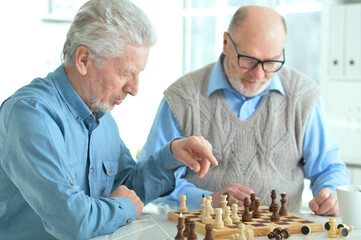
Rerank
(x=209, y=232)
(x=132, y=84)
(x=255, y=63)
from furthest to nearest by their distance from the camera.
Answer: (x=255, y=63)
(x=132, y=84)
(x=209, y=232)

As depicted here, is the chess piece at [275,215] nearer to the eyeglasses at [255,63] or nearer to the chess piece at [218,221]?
the chess piece at [218,221]

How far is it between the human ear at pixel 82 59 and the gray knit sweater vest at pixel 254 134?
30.5 inches

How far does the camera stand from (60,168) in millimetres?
1507

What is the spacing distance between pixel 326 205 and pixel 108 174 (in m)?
0.85

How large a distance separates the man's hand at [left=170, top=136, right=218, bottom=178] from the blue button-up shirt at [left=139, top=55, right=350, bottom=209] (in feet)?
1.70

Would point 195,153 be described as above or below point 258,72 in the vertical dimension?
below

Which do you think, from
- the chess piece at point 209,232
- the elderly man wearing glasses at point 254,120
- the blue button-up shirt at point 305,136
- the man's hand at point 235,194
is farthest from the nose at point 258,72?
the chess piece at point 209,232

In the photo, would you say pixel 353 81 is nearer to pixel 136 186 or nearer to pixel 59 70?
pixel 136 186

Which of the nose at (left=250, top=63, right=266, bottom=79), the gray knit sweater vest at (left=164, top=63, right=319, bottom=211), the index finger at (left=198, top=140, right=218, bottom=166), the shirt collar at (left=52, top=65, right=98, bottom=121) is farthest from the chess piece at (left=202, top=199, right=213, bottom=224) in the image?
the nose at (left=250, top=63, right=266, bottom=79)

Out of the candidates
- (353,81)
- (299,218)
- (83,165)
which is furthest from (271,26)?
(353,81)

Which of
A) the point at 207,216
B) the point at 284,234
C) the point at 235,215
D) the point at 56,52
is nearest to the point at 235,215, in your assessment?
the point at 235,215

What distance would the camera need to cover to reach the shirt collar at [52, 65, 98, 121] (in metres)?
1.73

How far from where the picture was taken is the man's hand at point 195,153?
69.1 inches

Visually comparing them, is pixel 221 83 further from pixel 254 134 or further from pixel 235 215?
pixel 235 215
